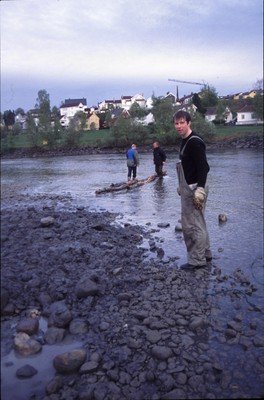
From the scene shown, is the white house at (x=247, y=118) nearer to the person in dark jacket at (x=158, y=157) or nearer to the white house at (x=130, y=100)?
the person in dark jacket at (x=158, y=157)

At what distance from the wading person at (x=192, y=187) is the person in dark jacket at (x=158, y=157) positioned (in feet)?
46.2

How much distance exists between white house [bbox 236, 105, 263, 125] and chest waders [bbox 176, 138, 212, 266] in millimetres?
59745

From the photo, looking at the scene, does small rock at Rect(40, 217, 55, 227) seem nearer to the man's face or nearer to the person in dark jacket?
the man's face

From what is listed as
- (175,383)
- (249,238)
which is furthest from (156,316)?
(249,238)

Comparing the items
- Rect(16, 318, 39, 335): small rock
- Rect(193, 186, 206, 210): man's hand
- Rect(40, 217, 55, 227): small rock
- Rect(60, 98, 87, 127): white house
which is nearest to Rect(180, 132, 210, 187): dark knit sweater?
Rect(193, 186, 206, 210): man's hand

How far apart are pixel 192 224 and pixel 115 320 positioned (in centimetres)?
243

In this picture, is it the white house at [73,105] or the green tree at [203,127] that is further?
the green tree at [203,127]

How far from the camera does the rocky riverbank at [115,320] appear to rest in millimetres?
1866

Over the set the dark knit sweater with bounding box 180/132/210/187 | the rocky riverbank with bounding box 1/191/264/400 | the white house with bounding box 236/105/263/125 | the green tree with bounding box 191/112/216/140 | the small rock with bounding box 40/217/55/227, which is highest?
the white house with bounding box 236/105/263/125

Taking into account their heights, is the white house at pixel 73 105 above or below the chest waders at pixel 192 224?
above

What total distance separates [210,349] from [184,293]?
4.24 ft

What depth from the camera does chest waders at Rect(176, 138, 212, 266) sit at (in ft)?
19.5

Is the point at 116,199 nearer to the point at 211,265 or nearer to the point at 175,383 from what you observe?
the point at 211,265

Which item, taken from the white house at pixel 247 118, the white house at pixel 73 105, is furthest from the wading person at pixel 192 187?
the white house at pixel 247 118
